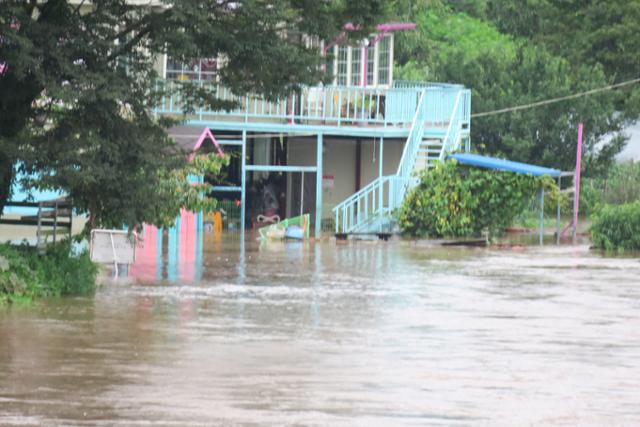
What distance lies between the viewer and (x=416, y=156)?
130 ft

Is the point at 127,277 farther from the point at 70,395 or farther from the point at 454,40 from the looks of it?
the point at 454,40

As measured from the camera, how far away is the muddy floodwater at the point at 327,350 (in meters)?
11.8

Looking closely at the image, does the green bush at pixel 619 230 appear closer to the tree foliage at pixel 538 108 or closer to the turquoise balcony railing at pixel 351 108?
the turquoise balcony railing at pixel 351 108

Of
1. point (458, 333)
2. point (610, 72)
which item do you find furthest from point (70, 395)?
point (610, 72)

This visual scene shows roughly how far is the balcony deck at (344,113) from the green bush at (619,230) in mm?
7085

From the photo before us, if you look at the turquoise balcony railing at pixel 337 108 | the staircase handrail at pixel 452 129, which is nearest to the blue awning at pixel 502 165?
the staircase handrail at pixel 452 129

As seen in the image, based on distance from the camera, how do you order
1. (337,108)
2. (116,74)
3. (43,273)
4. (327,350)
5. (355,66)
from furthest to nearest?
(355,66), (337,108), (43,273), (116,74), (327,350)

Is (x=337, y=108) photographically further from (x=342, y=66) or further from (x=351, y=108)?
(x=342, y=66)

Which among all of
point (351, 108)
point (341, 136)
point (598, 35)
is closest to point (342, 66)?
point (341, 136)

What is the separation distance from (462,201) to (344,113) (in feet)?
15.6

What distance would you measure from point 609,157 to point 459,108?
11.1 m

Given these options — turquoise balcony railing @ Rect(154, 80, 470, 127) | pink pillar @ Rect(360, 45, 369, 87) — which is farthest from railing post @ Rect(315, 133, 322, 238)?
pink pillar @ Rect(360, 45, 369, 87)

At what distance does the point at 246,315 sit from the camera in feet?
61.5

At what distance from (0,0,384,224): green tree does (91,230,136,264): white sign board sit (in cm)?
136
